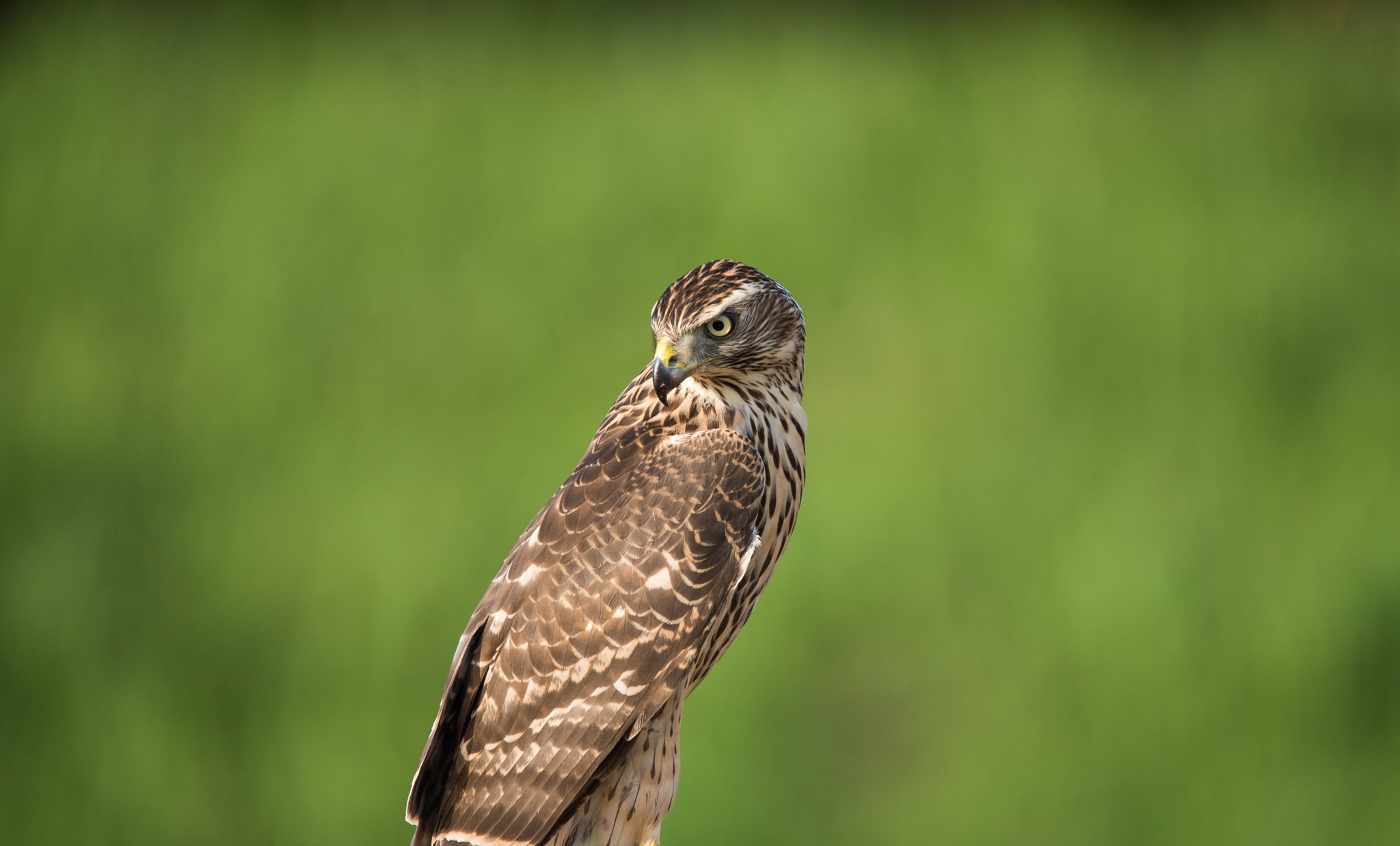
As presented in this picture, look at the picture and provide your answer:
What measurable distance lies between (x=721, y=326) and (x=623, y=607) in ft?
2.21

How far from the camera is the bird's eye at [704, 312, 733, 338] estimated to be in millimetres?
2485

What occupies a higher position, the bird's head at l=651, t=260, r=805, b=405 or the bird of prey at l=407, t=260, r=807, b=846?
the bird's head at l=651, t=260, r=805, b=405

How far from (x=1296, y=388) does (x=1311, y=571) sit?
138 cm

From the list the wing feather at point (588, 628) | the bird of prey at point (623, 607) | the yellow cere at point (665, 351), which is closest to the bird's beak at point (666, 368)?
the yellow cere at point (665, 351)

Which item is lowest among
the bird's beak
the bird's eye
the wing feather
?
the wing feather

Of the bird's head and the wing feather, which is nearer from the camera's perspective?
the bird's head

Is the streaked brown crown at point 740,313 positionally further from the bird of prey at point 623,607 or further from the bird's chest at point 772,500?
the bird's chest at point 772,500

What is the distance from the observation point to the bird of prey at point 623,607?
2.62 meters

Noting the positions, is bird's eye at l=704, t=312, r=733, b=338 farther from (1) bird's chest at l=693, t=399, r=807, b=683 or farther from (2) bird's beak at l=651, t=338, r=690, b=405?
(1) bird's chest at l=693, t=399, r=807, b=683

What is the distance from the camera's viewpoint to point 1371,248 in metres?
7.76

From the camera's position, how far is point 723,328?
99.0 inches

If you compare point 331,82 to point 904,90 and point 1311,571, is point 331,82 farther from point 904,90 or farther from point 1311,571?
point 1311,571

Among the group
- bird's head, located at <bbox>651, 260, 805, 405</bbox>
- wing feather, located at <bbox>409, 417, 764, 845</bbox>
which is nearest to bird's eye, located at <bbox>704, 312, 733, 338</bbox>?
bird's head, located at <bbox>651, 260, 805, 405</bbox>

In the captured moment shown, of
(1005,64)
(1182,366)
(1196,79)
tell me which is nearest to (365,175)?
(1005,64)
